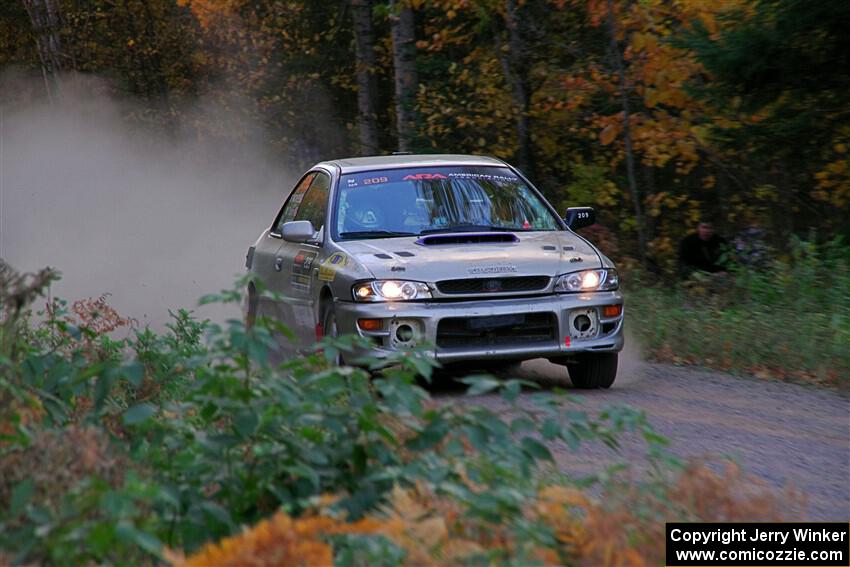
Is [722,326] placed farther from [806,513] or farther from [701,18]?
[806,513]

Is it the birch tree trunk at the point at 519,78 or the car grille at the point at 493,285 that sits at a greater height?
the birch tree trunk at the point at 519,78

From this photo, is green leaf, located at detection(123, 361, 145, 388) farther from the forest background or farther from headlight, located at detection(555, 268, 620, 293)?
the forest background

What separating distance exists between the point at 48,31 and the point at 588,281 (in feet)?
95.0

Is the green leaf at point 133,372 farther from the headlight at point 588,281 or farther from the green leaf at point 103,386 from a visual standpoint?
the headlight at point 588,281

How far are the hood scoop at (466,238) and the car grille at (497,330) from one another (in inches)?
30.6

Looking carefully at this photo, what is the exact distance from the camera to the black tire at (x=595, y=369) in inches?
386

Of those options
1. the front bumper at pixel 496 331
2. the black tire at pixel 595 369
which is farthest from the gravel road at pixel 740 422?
the front bumper at pixel 496 331

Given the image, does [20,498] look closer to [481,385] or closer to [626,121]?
[481,385]

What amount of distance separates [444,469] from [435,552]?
0.57m

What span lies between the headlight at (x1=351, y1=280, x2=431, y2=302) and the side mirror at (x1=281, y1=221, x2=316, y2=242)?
3.51 ft

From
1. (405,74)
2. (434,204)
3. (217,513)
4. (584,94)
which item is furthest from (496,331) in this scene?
(405,74)

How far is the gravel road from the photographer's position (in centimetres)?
687

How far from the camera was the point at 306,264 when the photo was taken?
34.3ft

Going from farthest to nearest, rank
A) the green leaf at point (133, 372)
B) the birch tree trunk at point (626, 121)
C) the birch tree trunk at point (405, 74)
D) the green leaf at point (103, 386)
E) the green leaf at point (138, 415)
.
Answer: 1. the birch tree trunk at point (405, 74)
2. the birch tree trunk at point (626, 121)
3. the green leaf at point (103, 386)
4. the green leaf at point (133, 372)
5. the green leaf at point (138, 415)
